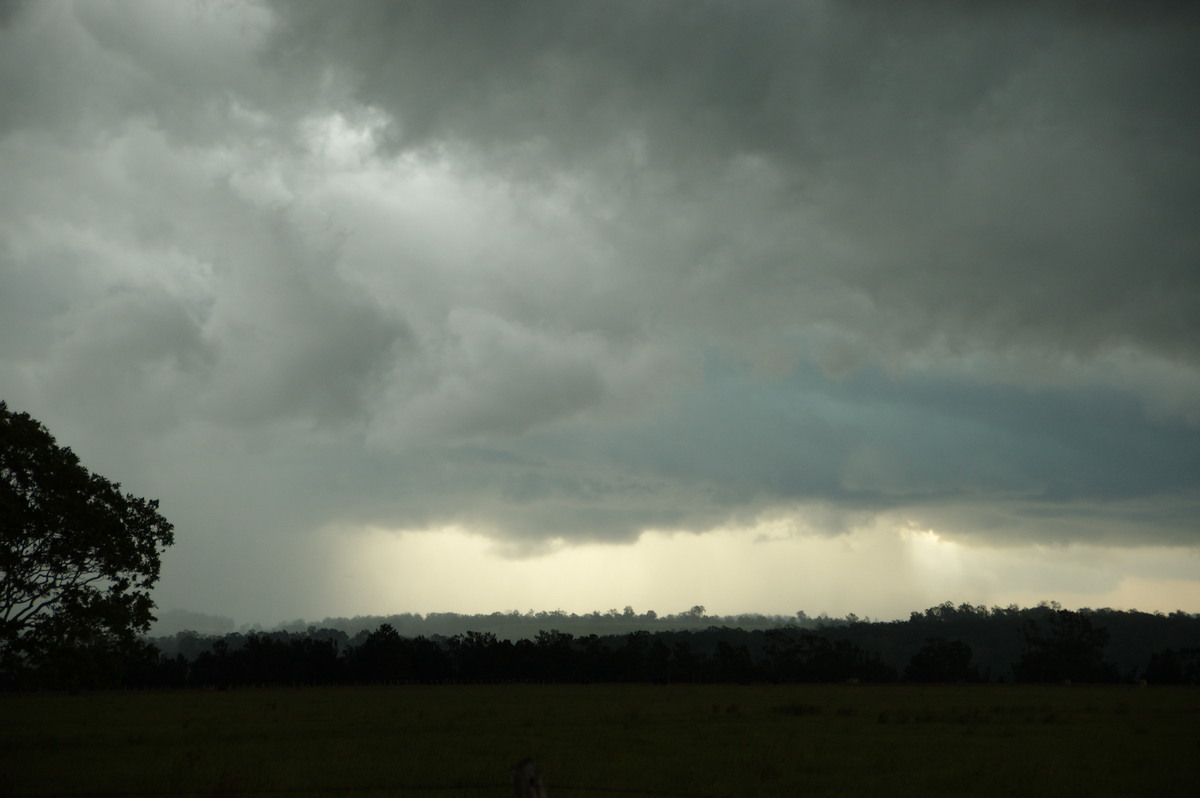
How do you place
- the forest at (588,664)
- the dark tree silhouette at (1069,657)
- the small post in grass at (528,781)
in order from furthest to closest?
1. the dark tree silhouette at (1069,657)
2. the forest at (588,664)
3. the small post in grass at (528,781)

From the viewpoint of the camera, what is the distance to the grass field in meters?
25.8

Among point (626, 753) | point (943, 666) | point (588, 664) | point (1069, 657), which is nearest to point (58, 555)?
point (626, 753)

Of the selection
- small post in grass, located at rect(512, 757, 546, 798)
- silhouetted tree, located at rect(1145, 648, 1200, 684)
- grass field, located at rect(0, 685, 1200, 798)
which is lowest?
silhouetted tree, located at rect(1145, 648, 1200, 684)

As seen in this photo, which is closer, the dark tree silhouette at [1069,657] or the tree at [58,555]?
the tree at [58,555]

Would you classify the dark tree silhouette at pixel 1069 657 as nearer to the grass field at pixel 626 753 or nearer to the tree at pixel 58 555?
the grass field at pixel 626 753

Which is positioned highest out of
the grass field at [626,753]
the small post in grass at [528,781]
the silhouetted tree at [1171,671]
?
the small post in grass at [528,781]

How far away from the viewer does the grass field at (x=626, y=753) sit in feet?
84.5

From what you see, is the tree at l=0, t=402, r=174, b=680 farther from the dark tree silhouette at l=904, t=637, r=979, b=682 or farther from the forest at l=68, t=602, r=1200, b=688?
the dark tree silhouette at l=904, t=637, r=979, b=682

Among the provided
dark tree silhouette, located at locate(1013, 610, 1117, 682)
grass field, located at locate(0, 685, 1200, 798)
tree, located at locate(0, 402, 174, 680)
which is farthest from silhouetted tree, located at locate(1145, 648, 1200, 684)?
tree, located at locate(0, 402, 174, 680)

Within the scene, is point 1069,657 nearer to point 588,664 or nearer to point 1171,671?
point 1171,671

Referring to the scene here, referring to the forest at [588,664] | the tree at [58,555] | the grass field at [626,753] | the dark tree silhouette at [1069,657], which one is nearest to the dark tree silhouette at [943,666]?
the forest at [588,664]

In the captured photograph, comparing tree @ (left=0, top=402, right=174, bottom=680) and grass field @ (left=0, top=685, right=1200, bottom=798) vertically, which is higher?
tree @ (left=0, top=402, right=174, bottom=680)

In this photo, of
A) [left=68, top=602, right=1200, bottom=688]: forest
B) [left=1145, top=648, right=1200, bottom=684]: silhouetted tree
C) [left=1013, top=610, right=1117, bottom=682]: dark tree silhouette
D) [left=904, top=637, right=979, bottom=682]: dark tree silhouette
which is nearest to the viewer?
[left=1145, top=648, right=1200, bottom=684]: silhouetted tree

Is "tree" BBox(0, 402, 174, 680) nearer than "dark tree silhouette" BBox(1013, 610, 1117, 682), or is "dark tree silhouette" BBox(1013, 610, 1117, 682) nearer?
"tree" BBox(0, 402, 174, 680)
